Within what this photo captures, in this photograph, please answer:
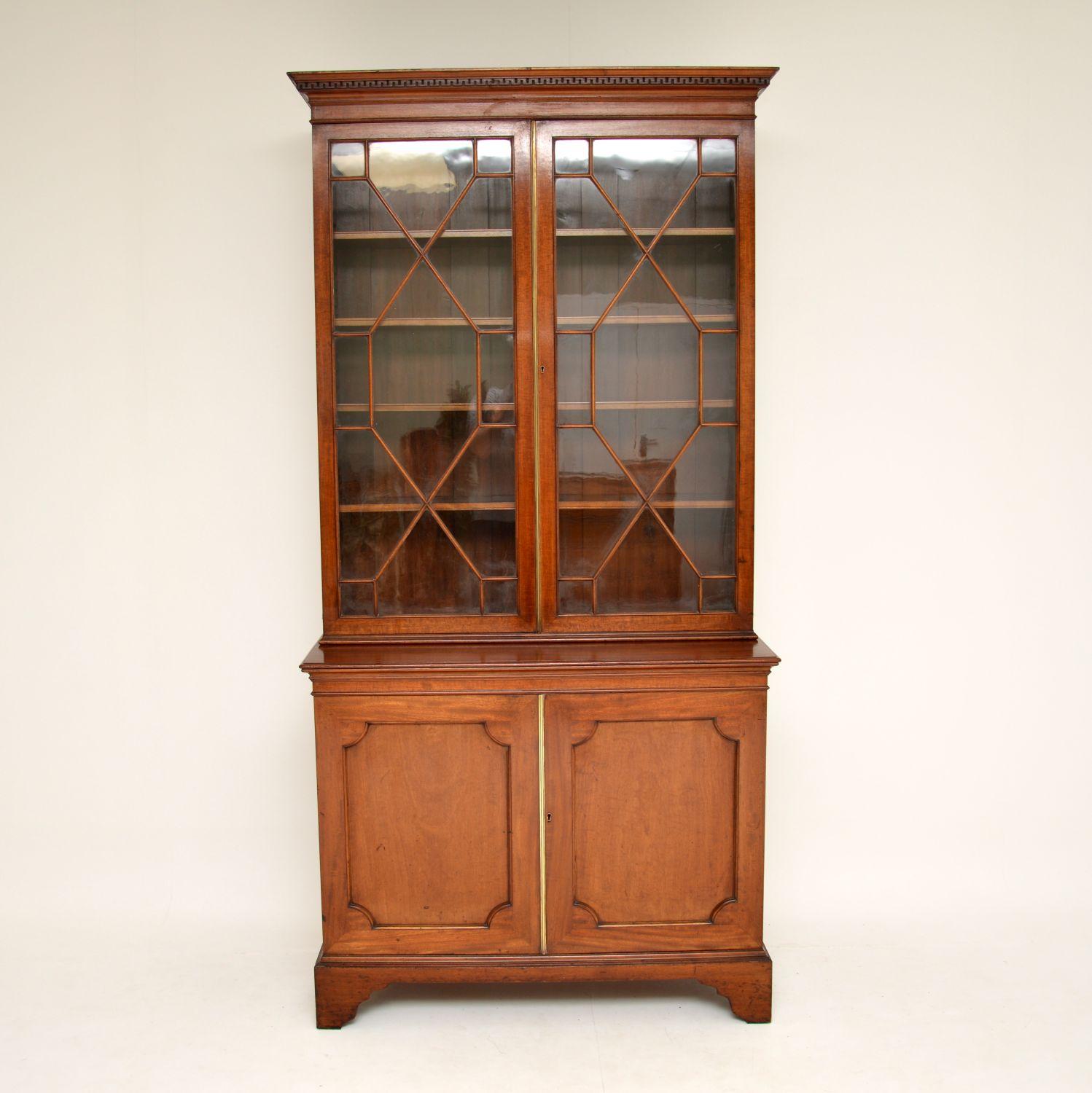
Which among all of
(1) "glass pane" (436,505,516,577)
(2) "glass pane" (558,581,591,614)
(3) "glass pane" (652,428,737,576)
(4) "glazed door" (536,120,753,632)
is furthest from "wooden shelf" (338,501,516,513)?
(3) "glass pane" (652,428,737,576)

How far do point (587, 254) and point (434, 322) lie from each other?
0.41 m

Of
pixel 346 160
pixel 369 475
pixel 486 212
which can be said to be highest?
pixel 346 160

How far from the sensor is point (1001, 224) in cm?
309

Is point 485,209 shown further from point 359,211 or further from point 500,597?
point 500,597

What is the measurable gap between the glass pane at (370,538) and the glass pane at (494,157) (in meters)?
0.84

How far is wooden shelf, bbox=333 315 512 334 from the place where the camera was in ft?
8.79

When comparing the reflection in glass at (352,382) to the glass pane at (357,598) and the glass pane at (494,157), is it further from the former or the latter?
the glass pane at (494,157)

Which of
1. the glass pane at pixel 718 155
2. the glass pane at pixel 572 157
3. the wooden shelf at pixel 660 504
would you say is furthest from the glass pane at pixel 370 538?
the glass pane at pixel 718 155

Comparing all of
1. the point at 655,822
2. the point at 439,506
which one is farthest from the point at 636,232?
the point at 655,822

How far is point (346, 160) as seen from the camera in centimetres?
263

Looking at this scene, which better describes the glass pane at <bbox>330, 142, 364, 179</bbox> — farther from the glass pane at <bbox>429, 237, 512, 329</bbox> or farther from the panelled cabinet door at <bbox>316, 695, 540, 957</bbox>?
the panelled cabinet door at <bbox>316, 695, 540, 957</bbox>

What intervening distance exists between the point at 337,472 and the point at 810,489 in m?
1.34

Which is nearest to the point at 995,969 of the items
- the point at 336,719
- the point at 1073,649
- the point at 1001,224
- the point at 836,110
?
the point at 1073,649

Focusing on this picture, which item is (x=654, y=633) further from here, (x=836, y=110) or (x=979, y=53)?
(x=979, y=53)
